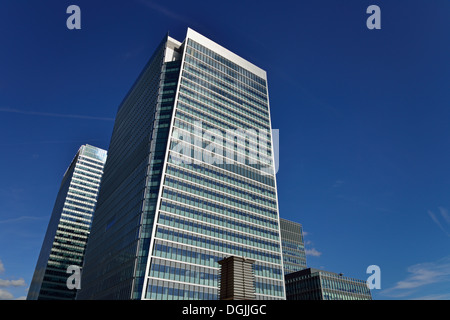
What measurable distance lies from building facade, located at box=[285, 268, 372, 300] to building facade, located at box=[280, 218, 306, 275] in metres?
21.3

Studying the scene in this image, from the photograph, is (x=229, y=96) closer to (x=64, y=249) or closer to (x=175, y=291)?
(x=175, y=291)

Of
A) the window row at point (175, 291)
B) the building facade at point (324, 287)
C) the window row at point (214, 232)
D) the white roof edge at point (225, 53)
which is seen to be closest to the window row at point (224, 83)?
the white roof edge at point (225, 53)

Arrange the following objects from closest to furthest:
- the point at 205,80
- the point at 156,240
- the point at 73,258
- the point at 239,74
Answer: the point at 156,240
the point at 205,80
the point at 239,74
the point at 73,258

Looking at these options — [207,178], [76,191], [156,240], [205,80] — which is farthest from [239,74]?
[76,191]

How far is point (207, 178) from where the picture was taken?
9144 centimetres

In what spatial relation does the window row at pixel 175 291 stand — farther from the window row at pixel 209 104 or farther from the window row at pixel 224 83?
the window row at pixel 224 83

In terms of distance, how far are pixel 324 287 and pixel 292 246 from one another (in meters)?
44.0

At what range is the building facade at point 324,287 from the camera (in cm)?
11897

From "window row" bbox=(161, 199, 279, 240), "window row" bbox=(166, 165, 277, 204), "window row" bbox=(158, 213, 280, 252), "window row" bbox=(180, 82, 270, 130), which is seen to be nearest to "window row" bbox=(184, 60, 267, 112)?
"window row" bbox=(180, 82, 270, 130)

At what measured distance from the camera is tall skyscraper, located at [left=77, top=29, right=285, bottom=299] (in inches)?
2997
